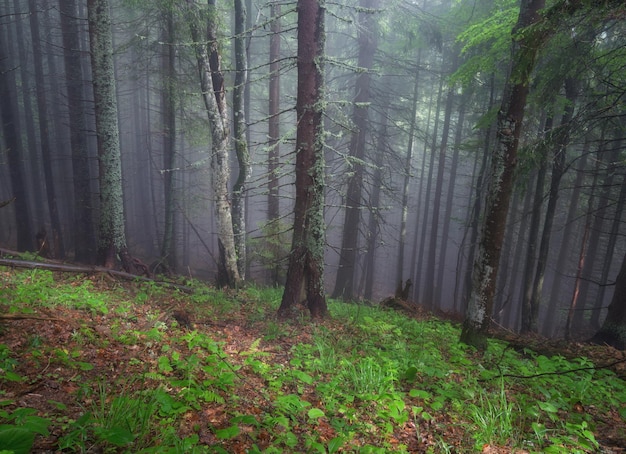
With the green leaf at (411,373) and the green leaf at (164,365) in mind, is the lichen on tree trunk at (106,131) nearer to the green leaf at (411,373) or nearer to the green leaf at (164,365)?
the green leaf at (164,365)

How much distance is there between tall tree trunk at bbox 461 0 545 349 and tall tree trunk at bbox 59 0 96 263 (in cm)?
1285

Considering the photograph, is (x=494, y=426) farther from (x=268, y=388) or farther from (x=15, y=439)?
(x=15, y=439)

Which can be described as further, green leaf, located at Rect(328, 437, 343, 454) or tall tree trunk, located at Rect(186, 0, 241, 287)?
tall tree trunk, located at Rect(186, 0, 241, 287)

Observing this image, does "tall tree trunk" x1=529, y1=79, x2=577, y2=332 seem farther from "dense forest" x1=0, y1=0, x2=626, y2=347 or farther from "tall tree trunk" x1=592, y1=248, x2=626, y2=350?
"tall tree trunk" x1=592, y1=248, x2=626, y2=350

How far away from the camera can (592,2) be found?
179 inches

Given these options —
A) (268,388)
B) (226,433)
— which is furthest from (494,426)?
(226,433)

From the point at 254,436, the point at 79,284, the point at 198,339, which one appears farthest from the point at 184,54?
the point at 254,436

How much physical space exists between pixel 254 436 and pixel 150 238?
2491 centimetres

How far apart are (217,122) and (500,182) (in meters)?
7.92

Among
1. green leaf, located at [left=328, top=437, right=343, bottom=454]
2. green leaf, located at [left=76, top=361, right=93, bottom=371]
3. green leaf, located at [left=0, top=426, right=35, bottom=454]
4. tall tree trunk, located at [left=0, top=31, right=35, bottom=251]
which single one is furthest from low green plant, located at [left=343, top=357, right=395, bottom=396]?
tall tree trunk, located at [left=0, top=31, right=35, bottom=251]

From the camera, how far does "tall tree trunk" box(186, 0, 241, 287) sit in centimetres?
982

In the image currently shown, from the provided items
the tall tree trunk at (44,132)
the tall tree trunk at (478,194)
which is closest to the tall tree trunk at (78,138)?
the tall tree trunk at (44,132)

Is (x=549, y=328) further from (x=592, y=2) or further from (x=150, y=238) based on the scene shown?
(x=150, y=238)

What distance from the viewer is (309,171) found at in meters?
6.69
